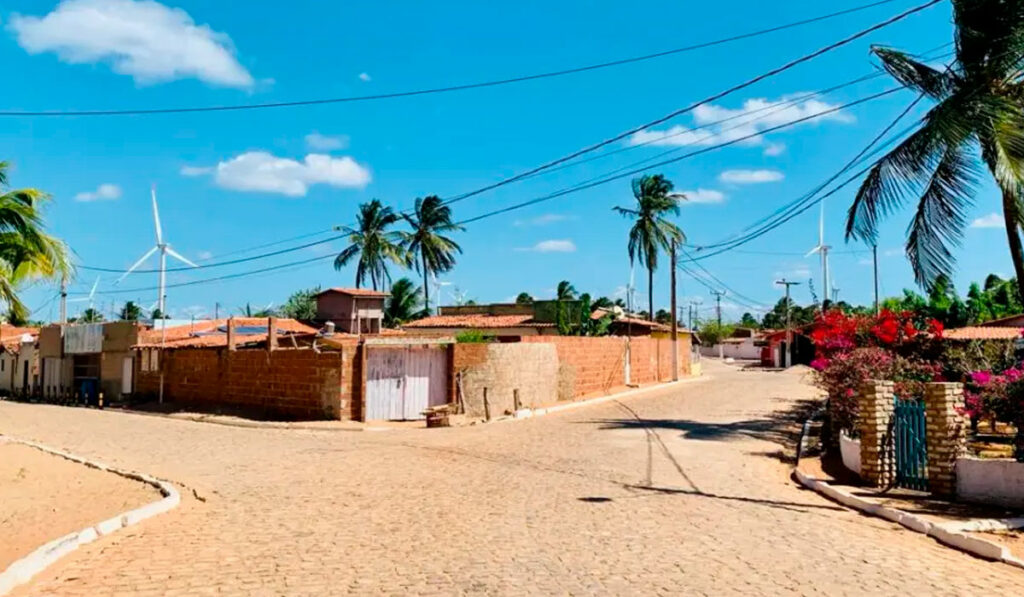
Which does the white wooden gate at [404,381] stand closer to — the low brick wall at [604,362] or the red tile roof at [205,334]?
the low brick wall at [604,362]

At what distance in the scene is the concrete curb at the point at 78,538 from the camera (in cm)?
621

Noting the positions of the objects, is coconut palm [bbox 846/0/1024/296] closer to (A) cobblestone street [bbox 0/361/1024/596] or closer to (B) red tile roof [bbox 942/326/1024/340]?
(A) cobblestone street [bbox 0/361/1024/596]

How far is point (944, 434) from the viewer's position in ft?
34.0

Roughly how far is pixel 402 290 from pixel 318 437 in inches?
1370

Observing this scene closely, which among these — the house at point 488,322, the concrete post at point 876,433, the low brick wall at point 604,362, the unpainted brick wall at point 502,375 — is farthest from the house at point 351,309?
the concrete post at point 876,433

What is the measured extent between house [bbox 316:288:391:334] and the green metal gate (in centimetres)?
3308

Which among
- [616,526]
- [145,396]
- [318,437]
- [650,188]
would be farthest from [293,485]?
[650,188]

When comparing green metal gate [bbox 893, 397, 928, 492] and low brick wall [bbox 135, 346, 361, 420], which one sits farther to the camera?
low brick wall [bbox 135, 346, 361, 420]

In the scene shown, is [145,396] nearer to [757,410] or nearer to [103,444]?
[103,444]

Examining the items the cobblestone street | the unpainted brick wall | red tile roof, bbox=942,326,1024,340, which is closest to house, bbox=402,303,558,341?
the unpainted brick wall

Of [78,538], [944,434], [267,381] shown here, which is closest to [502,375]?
[267,381]

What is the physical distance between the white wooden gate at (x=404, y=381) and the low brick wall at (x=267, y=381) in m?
0.62

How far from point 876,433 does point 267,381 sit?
56.3 feet

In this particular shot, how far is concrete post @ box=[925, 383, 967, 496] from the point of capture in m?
10.3
